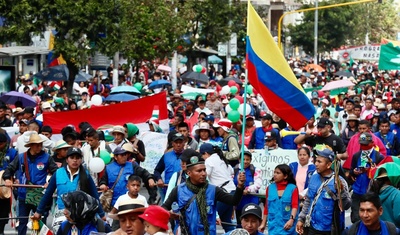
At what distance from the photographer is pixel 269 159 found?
15531 millimetres

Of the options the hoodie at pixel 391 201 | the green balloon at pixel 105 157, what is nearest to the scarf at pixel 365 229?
the hoodie at pixel 391 201

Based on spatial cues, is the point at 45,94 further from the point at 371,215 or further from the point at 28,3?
the point at 371,215

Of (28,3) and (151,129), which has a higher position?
(28,3)

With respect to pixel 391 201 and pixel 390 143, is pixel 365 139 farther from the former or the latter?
pixel 390 143

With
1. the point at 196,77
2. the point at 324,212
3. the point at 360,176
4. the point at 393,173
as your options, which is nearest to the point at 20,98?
the point at 360,176

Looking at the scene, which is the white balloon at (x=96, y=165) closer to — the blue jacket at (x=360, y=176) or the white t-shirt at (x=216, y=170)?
the white t-shirt at (x=216, y=170)

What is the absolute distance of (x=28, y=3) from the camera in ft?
109

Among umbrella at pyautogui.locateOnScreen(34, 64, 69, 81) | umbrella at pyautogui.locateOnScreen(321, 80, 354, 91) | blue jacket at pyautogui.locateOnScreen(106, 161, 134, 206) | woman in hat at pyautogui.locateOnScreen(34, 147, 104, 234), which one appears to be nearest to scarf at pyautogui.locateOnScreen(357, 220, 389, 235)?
woman in hat at pyautogui.locateOnScreen(34, 147, 104, 234)

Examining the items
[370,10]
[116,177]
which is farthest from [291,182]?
[370,10]

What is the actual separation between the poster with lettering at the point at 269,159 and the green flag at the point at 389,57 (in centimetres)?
1770

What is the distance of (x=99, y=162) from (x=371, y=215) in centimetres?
530

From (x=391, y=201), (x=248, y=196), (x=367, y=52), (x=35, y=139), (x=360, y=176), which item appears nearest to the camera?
(x=391, y=201)

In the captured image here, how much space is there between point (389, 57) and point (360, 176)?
20.1m

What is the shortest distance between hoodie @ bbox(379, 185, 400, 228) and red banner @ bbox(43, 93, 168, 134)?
10.2m
